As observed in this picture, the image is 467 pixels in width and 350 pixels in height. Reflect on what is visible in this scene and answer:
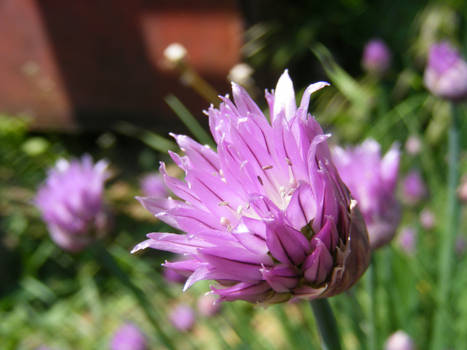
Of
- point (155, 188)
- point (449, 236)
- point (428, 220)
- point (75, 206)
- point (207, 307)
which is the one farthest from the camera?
point (155, 188)

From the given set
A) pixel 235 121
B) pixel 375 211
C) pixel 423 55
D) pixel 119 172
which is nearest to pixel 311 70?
pixel 423 55

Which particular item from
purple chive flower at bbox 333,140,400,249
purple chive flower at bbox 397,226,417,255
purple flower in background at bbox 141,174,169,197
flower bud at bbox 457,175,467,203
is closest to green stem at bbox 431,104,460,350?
purple chive flower at bbox 333,140,400,249

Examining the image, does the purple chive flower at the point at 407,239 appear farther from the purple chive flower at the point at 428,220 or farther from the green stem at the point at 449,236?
the green stem at the point at 449,236

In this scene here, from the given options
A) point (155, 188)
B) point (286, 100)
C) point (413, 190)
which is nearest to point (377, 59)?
point (413, 190)

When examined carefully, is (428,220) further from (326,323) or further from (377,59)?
(326,323)

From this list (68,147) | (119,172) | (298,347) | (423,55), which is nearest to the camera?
(298,347)

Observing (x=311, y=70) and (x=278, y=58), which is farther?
(x=311, y=70)

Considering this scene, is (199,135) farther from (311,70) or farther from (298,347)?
(311,70)
